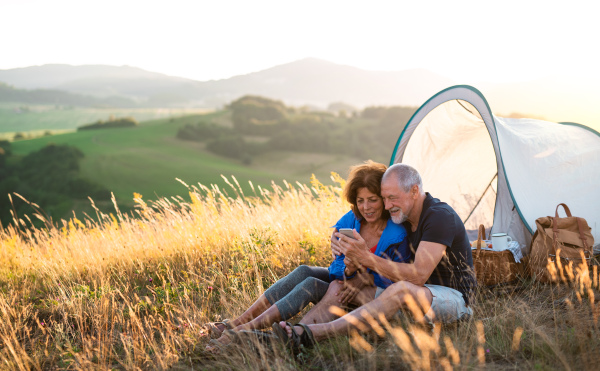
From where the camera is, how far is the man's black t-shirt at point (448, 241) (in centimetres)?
→ 306

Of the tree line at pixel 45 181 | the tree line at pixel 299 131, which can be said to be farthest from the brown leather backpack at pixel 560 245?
the tree line at pixel 299 131

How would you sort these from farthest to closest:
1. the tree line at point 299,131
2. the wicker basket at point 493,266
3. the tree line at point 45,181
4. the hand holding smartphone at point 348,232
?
the tree line at point 299,131 → the tree line at point 45,181 → the wicker basket at point 493,266 → the hand holding smartphone at point 348,232

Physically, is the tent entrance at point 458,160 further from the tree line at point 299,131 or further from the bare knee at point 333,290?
the tree line at point 299,131

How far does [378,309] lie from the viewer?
9.86ft

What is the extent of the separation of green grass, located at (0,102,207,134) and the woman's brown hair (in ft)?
265

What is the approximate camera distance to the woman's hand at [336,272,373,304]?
3279 mm

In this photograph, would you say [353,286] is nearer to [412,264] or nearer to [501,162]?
[412,264]

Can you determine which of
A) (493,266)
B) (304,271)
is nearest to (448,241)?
(304,271)

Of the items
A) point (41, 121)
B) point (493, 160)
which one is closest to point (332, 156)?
point (41, 121)

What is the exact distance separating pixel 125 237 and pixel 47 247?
1.04 metres

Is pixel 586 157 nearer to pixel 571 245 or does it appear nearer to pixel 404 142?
pixel 571 245

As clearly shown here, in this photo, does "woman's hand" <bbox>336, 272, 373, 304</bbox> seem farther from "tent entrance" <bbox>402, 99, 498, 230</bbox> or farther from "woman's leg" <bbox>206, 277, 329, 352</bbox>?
"tent entrance" <bbox>402, 99, 498, 230</bbox>

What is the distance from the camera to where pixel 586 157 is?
542cm

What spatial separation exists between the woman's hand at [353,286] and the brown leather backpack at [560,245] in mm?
1912
